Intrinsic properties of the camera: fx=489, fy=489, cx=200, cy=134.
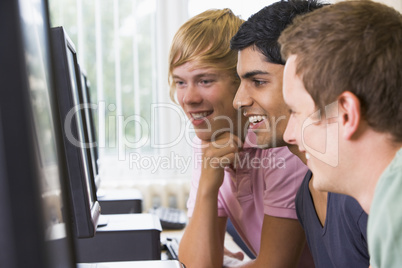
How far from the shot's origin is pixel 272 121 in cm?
123

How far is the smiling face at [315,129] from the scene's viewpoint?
28.4 inches

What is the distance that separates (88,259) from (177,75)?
605mm

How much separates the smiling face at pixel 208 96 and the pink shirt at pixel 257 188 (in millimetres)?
105

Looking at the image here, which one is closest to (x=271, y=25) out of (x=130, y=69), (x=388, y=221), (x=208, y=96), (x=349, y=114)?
(x=208, y=96)

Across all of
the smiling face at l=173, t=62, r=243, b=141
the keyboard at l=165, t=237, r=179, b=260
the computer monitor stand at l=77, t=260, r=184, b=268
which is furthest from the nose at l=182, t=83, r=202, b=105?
the computer monitor stand at l=77, t=260, r=184, b=268

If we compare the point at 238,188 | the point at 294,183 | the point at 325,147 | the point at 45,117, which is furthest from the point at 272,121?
the point at 45,117

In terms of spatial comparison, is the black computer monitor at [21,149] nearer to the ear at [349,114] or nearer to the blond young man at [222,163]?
the ear at [349,114]

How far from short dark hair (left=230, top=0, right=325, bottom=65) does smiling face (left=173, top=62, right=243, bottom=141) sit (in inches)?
9.0

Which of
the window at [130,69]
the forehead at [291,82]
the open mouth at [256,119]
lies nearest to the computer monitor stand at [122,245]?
the open mouth at [256,119]

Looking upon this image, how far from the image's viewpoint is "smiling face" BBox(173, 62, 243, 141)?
1464 millimetres

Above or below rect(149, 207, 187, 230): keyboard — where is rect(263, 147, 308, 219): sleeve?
above

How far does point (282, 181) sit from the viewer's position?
1333 mm

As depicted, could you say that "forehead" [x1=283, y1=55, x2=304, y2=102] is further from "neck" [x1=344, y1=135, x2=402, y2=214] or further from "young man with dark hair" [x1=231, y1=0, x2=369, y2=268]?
"young man with dark hair" [x1=231, y1=0, x2=369, y2=268]

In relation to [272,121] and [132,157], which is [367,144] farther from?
[132,157]
